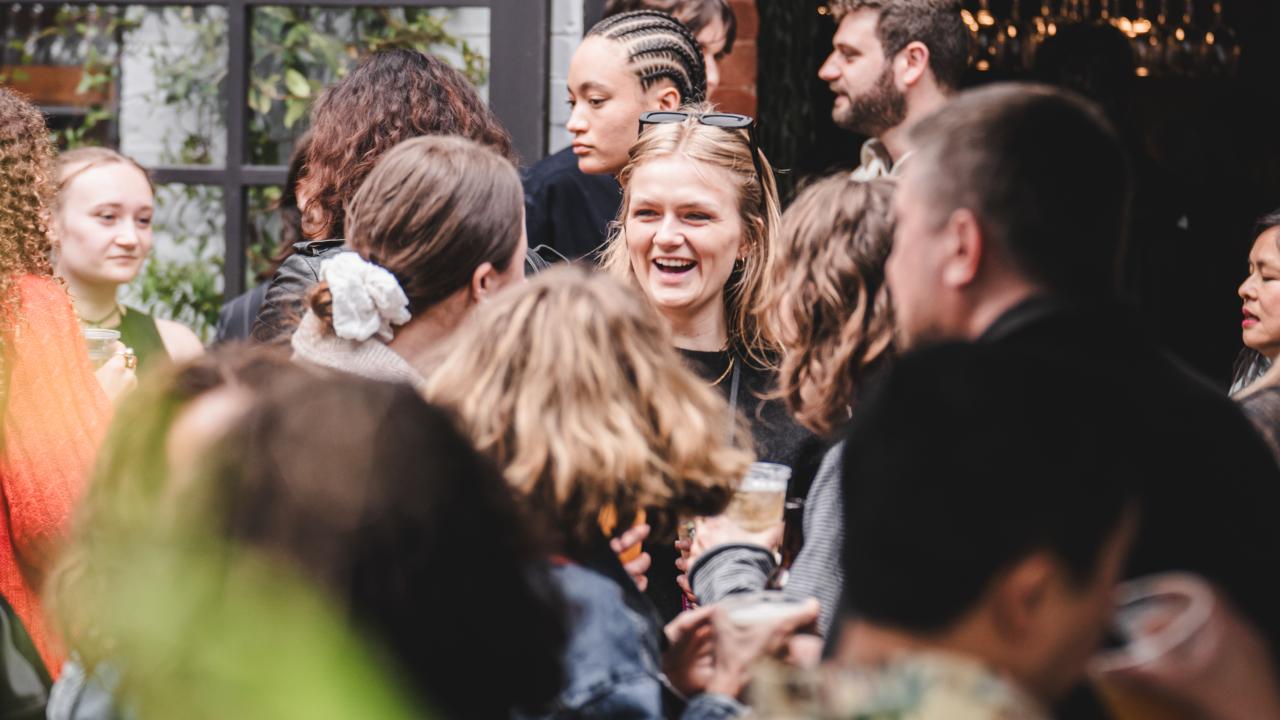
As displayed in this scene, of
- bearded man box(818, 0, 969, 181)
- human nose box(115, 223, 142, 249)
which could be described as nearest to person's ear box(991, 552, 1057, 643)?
human nose box(115, 223, 142, 249)

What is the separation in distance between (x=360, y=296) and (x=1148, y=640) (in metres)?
1.35

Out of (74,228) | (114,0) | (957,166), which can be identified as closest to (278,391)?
(957,166)

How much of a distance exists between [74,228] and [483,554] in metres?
2.55

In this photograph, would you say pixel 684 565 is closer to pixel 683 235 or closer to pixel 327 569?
pixel 683 235

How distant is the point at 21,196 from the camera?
2.80m

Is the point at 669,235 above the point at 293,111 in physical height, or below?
below

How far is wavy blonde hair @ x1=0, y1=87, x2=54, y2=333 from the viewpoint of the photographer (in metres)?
2.73

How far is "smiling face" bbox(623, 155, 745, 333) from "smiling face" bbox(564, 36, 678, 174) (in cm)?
62

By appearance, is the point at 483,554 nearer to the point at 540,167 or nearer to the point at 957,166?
the point at 957,166

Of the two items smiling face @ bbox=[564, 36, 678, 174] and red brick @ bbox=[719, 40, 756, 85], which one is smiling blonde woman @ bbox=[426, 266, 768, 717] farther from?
red brick @ bbox=[719, 40, 756, 85]

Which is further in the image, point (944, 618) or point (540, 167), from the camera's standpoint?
point (540, 167)

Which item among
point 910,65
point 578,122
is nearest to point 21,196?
point 578,122

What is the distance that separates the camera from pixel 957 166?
1.82 m

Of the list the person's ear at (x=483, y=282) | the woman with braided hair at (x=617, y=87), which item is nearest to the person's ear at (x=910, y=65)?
the woman with braided hair at (x=617, y=87)
